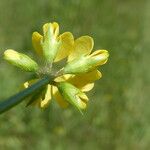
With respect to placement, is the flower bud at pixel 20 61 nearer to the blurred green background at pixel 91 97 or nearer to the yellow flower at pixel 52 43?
the yellow flower at pixel 52 43

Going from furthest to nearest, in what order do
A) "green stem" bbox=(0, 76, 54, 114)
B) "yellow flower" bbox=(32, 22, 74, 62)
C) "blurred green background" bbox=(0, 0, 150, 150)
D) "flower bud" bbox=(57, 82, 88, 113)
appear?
"blurred green background" bbox=(0, 0, 150, 150)
"yellow flower" bbox=(32, 22, 74, 62)
"flower bud" bbox=(57, 82, 88, 113)
"green stem" bbox=(0, 76, 54, 114)

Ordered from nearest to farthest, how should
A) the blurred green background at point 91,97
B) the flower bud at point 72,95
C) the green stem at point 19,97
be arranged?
the green stem at point 19,97, the flower bud at point 72,95, the blurred green background at point 91,97

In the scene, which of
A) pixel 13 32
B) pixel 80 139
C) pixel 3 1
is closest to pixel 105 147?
pixel 80 139

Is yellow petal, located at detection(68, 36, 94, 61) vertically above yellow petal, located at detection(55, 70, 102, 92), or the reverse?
yellow petal, located at detection(68, 36, 94, 61)

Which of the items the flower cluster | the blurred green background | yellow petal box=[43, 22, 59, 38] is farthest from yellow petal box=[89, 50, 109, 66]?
the blurred green background

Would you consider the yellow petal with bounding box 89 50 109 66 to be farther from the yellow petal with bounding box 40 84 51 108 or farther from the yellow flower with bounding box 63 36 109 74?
the yellow petal with bounding box 40 84 51 108

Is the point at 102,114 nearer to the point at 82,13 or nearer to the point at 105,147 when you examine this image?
the point at 105,147

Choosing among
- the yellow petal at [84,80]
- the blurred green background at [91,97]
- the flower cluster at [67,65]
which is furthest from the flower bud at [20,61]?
the blurred green background at [91,97]

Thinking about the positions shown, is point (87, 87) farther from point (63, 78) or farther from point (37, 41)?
point (37, 41)
